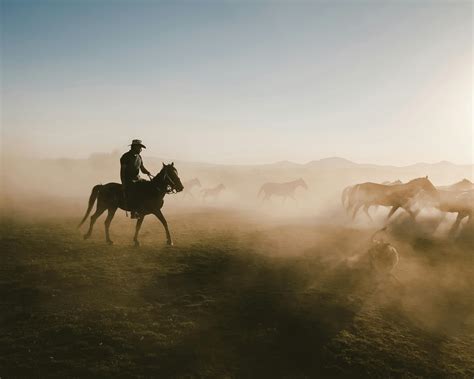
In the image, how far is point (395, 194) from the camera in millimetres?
17406

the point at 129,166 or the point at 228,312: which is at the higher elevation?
the point at 129,166

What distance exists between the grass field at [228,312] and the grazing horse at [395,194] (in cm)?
473

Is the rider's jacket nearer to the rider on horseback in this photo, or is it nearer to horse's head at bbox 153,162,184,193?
the rider on horseback

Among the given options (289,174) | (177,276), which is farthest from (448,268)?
(289,174)

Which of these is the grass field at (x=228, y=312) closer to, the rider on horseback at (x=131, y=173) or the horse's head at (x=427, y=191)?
the rider on horseback at (x=131, y=173)

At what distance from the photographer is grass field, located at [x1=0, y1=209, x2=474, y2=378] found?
205 inches

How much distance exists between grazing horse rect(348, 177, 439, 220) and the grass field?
15.5 feet

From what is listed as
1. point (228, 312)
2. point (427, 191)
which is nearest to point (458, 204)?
point (427, 191)

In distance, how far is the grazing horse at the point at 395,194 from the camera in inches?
654

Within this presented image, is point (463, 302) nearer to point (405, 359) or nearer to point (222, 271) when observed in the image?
point (405, 359)

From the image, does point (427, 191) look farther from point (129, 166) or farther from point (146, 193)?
point (129, 166)

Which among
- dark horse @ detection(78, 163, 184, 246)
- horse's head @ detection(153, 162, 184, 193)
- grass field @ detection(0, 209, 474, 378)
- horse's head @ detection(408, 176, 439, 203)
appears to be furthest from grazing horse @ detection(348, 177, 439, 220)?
dark horse @ detection(78, 163, 184, 246)

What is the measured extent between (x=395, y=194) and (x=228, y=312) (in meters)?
14.4

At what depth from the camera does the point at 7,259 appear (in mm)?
10031
